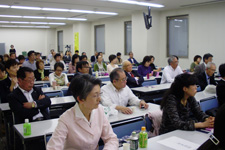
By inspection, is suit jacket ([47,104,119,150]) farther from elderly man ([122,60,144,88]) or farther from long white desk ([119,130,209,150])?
elderly man ([122,60,144,88])

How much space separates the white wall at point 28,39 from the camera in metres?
20.5

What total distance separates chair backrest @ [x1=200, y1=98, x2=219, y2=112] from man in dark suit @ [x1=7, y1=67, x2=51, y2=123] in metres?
2.28

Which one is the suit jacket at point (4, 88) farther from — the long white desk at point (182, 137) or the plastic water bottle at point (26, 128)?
the long white desk at point (182, 137)

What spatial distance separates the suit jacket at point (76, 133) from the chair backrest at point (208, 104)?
78.1 inches

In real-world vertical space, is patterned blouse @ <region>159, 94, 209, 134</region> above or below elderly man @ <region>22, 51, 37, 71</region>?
below

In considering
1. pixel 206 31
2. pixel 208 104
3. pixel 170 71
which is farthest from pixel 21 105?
pixel 206 31

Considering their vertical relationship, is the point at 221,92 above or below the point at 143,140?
above

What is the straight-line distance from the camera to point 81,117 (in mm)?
1875

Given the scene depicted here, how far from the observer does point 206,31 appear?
30.4 feet

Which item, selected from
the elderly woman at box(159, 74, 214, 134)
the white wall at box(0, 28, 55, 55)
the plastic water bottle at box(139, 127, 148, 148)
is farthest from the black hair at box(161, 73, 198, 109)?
the white wall at box(0, 28, 55, 55)

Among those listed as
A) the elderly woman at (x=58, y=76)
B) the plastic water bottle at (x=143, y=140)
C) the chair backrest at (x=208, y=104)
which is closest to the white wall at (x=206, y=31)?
the chair backrest at (x=208, y=104)

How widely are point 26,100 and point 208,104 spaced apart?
271 cm

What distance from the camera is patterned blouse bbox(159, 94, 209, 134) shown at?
2432 mm

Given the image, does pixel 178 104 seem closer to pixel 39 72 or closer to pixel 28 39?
pixel 39 72
